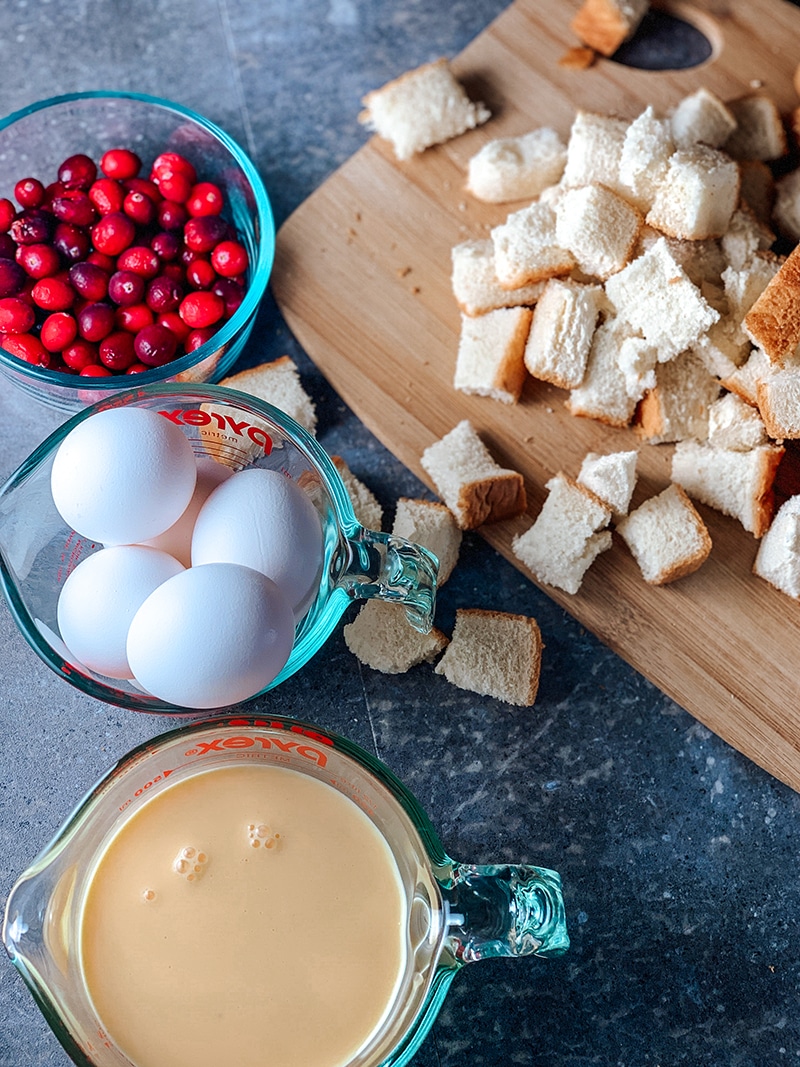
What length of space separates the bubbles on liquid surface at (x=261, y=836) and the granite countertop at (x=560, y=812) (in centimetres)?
27

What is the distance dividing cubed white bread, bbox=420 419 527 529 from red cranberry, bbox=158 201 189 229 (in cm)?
56

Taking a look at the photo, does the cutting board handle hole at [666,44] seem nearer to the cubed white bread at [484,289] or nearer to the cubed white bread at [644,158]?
the cubed white bread at [644,158]

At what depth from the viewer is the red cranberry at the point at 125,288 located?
5.15ft

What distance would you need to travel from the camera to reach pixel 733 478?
1.52 m

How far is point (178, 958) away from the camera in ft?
4.00

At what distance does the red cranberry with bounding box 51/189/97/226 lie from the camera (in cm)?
160

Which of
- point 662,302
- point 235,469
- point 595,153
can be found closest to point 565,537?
point 662,302

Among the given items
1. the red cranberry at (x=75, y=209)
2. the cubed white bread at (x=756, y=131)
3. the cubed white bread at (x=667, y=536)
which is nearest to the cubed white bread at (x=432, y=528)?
the cubed white bread at (x=667, y=536)

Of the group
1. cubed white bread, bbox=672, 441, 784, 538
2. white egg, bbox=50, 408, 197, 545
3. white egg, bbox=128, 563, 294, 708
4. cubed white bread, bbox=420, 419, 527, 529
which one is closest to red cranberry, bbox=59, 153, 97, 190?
white egg, bbox=50, 408, 197, 545

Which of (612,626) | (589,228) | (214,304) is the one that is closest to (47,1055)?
(612,626)

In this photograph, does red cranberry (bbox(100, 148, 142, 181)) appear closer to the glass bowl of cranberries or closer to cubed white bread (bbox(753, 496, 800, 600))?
the glass bowl of cranberries

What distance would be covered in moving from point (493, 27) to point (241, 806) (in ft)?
4.51

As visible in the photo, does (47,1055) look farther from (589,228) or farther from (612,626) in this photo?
(589,228)

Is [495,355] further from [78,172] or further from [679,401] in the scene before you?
[78,172]
